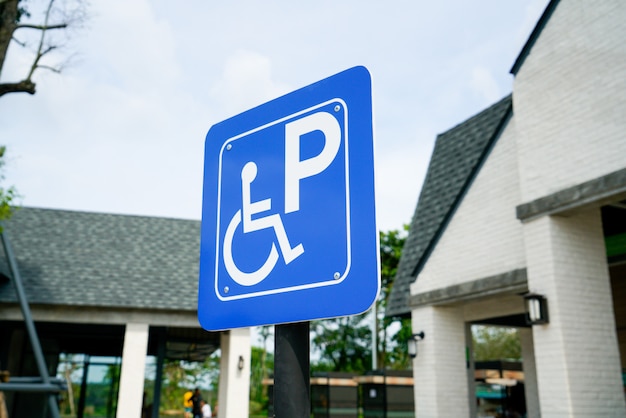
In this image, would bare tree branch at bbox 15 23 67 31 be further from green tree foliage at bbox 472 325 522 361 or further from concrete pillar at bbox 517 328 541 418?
green tree foliage at bbox 472 325 522 361

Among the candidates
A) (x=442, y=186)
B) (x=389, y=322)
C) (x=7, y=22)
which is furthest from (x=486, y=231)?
(x=389, y=322)

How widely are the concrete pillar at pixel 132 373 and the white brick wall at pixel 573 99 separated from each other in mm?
11042

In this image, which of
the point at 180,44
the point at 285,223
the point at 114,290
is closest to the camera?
the point at 285,223

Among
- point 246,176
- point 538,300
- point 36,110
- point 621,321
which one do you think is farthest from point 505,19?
point 36,110

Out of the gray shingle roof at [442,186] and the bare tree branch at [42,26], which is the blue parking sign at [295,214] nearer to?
the gray shingle roof at [442,186]

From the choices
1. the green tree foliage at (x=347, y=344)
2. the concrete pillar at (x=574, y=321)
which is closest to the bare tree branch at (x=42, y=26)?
the concrete pillar at (x=574, y=321)

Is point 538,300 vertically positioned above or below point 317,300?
above

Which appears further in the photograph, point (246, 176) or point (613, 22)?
point (613, 22)

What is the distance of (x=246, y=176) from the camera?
188cm

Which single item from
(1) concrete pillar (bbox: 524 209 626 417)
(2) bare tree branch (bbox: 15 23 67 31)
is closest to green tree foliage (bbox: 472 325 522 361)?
(1) concrete pillar (bbox: 524 209 626 417)

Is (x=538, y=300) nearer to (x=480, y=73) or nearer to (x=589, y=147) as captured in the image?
(x=589, y=147)

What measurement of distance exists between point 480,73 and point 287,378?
120ft

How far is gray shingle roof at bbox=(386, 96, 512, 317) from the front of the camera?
37.4ft

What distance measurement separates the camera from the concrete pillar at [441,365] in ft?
34.7
